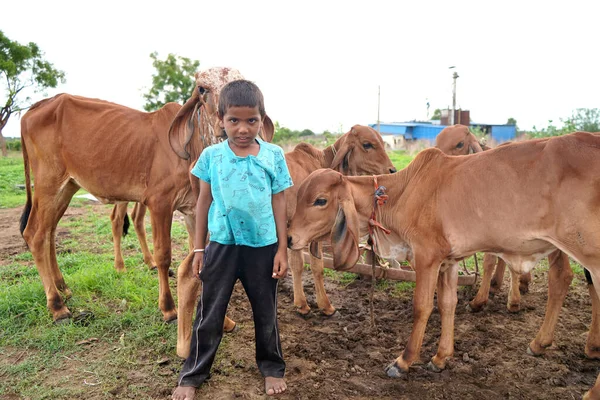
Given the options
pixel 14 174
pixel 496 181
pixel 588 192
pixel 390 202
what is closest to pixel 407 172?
pixel 390 202

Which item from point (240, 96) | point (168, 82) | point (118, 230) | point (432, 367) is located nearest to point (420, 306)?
point (432, 367)

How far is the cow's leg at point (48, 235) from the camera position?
4.21 m

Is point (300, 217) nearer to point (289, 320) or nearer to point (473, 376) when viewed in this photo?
point (289, 320)

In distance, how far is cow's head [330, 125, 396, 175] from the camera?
16.8 ft

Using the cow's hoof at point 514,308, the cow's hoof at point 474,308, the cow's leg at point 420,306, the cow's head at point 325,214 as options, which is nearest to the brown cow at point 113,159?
the cow's head at point 325,214

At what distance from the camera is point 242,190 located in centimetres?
275

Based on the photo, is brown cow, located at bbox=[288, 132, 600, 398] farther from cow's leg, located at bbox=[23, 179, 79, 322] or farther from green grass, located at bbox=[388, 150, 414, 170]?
green grass, located at bbox=[388, 150, 414, 170]

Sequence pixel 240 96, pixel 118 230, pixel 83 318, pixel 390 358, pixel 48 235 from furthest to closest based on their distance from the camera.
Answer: pixel 118 230 → pixel 48 235 → pixel 83 318 → pixel 390 358 → pixel 240 96

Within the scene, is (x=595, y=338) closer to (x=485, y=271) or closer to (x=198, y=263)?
(x=485, y=271)

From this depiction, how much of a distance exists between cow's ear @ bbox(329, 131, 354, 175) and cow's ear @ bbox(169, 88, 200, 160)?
1805mm

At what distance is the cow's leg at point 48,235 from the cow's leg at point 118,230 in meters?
0.80

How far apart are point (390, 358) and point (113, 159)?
3.01m

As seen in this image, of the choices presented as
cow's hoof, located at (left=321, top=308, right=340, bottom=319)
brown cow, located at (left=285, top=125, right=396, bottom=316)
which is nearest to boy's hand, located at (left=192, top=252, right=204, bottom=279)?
brown cow, located at (left=285, top=125, right=396, bottom=316)

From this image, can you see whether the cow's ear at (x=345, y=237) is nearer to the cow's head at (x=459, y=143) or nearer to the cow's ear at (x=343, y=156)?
the cow's ear at (x=343, y=156)
